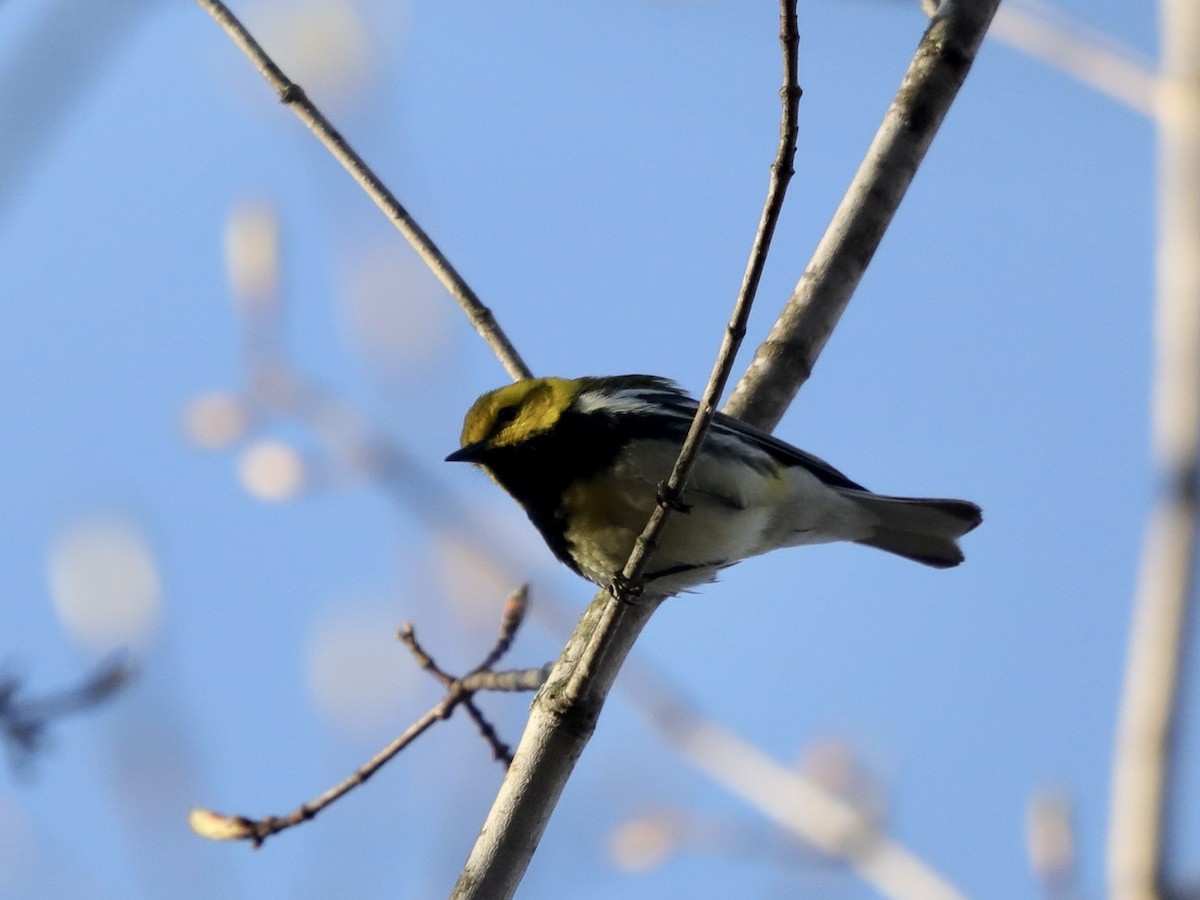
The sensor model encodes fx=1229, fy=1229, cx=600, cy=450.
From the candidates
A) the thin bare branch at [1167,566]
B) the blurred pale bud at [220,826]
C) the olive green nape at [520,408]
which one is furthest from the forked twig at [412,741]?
the thin bare branch at [1167,566]

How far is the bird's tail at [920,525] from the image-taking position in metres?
4.59

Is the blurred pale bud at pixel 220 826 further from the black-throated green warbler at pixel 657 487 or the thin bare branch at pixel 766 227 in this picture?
the thin bare branch at pixel 766 227

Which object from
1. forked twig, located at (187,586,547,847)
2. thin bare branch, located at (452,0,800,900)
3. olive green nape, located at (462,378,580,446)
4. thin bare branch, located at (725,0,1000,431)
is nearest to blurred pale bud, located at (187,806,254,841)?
forked twig, located at (187,586,547,847)

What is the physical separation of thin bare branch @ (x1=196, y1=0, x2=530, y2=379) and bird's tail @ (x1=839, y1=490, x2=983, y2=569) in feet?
4.62

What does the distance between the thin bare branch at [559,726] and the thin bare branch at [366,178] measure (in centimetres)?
141

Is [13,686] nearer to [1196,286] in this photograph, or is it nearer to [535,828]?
[535,828]

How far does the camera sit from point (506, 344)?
4.51 metres

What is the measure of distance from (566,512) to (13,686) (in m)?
1.68

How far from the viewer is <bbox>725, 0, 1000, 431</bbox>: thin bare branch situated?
3992 mm

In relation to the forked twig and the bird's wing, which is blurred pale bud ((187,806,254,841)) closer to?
the forked twig

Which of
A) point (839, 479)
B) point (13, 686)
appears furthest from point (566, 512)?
point (13, 686)

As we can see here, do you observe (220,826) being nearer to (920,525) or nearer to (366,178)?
(366,178)

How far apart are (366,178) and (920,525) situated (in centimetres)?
241

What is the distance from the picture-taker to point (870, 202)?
4.00 m
